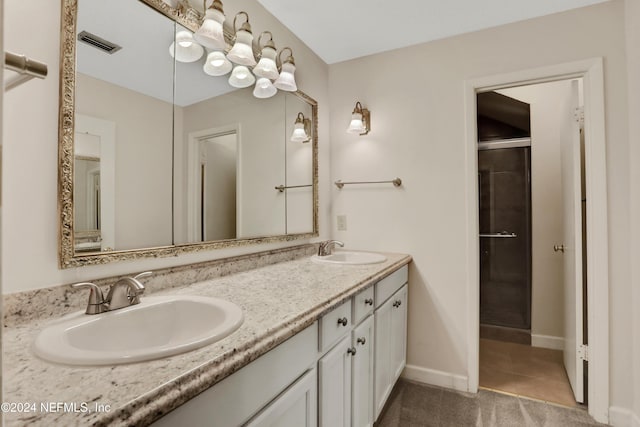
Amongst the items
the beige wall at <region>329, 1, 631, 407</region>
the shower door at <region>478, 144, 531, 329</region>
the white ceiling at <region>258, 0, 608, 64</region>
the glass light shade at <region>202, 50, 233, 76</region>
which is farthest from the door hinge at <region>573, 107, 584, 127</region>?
the glass light shade at <region>202, 50, 233, 76</region>

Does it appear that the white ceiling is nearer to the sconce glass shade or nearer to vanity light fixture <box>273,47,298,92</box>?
vanity light fixture <box>273,47,298,92</box>

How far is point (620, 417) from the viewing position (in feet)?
5.54

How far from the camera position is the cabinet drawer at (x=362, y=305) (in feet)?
4.45

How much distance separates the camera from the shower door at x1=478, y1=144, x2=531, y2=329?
9.66 ft

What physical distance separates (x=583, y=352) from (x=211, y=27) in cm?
259

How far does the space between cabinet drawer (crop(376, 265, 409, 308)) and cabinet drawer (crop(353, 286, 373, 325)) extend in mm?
116

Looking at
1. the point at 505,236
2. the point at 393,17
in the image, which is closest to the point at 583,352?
the point at 505,236

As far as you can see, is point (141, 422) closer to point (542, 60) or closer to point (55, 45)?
point (55, 45)

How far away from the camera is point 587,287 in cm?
181

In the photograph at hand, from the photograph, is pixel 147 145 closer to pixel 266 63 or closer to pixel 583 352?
pixel 266 63

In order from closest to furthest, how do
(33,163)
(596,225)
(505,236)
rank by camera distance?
(33,163) → (596,225) → (505,236)

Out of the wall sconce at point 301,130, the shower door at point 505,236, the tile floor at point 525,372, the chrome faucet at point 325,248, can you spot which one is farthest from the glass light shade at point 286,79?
the tile floor at point 525,372

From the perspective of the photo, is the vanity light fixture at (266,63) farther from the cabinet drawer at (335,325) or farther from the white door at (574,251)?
the white door at (574,251)

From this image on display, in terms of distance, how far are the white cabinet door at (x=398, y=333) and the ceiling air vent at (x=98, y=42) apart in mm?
1744
